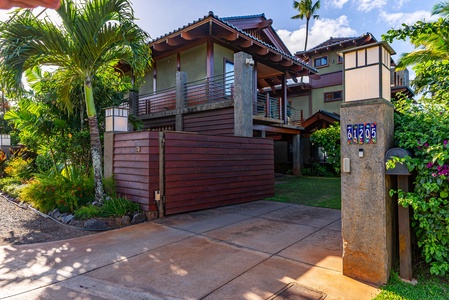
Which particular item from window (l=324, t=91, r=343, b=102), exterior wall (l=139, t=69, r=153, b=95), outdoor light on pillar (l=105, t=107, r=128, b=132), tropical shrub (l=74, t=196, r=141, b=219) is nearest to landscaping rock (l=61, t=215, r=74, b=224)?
tropical shrub (l=74, t=196, r=141, b=219)

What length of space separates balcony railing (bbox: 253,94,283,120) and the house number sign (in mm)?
7171

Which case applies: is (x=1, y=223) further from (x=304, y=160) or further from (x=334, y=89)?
(x=334, y=89)

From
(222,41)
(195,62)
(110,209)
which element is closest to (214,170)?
(110,209)

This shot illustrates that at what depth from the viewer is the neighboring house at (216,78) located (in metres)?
9.07

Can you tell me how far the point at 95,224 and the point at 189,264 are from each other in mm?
2674

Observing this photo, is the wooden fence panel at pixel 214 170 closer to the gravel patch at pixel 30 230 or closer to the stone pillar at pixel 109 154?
the stone pillar at pixel 109 154

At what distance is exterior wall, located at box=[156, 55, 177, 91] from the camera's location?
12.2 metres

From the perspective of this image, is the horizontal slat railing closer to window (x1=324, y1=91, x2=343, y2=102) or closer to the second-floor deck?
the second-floor deck

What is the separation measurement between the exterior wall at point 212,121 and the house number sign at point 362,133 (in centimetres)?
619

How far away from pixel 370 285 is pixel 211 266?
1764mm

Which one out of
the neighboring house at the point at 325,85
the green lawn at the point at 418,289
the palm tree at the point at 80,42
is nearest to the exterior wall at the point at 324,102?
the neighboring house at the point at 325,85

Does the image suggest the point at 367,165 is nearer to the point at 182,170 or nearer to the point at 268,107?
the point at 182,170

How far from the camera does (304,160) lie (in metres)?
17.4

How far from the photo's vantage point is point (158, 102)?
12.2 metres
